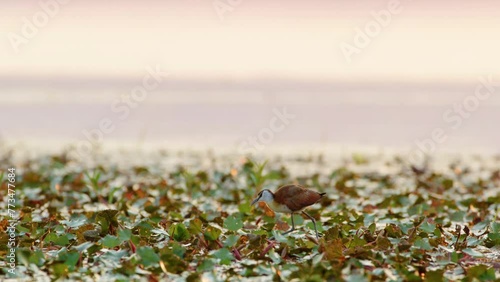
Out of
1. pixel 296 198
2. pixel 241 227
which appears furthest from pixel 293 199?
pixel 241 227

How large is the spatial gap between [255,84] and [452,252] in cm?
1985

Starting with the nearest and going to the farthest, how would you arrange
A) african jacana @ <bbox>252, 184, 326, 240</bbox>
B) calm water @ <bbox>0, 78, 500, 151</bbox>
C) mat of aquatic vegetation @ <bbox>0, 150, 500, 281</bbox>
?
mat of aquatic vegetation @ <bbox>0, 150, 500, 281</bbox>, african jacana @ <bbox>252, 184, 326, 240</bbox>, calm water @ <bbox>0, 78, 500, 151</bbox>

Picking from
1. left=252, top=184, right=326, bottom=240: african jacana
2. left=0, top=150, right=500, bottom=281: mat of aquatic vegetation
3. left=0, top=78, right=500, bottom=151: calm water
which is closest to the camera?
left=0, top=150, right=500, bottom=281: mat of aquatic vegetation

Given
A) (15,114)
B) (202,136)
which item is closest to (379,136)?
(202,136)

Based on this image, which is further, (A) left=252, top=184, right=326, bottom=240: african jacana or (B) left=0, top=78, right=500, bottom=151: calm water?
(B) left=0, top=78, right=500, bottom=151: calm water

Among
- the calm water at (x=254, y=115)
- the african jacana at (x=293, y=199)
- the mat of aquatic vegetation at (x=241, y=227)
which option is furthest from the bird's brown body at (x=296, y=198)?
the calm water at (x=254, y=115)

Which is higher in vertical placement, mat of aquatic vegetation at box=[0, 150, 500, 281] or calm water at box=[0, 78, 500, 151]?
calm water at box=[0, 78, 500, 151]

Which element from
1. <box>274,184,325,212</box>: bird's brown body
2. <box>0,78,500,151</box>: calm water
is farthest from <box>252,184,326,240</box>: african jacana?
<box>0,78,500,151</box>: calm water

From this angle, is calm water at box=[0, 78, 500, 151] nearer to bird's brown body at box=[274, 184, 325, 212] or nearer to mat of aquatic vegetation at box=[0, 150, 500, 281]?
mat of aquatic vegetation at box=[0, 150, 500, 281]

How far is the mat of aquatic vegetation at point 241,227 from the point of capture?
6000 mm

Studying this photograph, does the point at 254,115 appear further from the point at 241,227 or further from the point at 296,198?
the point at 241,227

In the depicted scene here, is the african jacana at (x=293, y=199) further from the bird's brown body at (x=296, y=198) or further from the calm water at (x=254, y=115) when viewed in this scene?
the calm water at (x=254, y=115)

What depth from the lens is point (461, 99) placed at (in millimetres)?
23078

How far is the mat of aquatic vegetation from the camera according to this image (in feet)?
19.7
